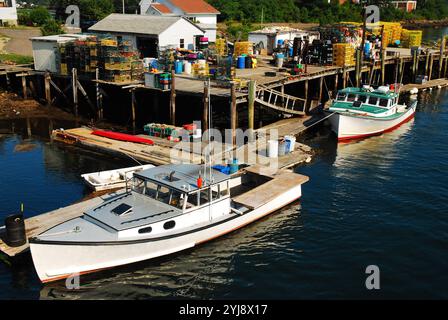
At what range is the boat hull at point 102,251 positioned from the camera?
16.4 m

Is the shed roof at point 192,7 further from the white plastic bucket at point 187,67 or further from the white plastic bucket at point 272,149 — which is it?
the white plastic bucket at point 272,149

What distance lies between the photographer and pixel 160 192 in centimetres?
1902

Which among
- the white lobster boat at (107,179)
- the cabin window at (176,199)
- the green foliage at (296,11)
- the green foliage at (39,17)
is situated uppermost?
the green foliage at (296,11)

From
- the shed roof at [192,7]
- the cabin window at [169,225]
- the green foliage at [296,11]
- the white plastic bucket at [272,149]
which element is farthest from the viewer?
the green foliage at [296,11]

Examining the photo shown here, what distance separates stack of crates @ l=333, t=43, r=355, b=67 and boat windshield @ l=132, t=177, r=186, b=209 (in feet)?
98.9

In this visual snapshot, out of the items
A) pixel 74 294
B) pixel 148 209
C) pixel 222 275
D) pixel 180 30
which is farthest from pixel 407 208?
pixel 180 30

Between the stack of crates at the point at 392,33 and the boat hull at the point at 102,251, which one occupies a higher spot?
the stack of crates at the point at 392,33

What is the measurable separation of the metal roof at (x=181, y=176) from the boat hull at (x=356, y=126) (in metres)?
16.1

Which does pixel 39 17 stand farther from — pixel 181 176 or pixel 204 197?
pixel 204 197

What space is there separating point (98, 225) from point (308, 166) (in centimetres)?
1449

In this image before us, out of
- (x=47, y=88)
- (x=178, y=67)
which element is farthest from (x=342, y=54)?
(x=47, y=88)

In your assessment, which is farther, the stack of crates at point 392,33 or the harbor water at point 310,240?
the stack of crates at point 392,33

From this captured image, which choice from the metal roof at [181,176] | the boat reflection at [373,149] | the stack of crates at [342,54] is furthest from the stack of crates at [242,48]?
the metal roof at [181,176]
